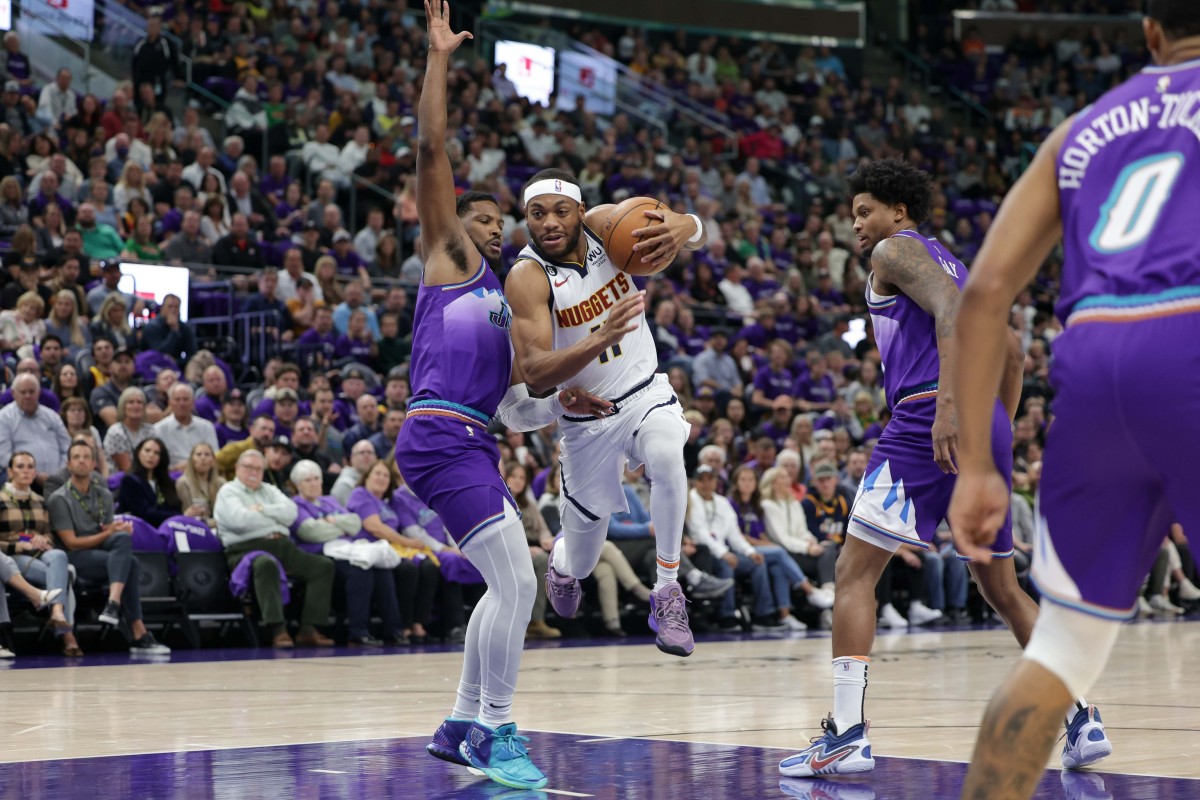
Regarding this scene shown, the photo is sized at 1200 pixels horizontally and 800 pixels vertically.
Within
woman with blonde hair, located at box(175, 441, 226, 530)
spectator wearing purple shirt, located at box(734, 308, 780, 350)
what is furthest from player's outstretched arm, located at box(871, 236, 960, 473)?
spectator wearing purple shirt, located at box(734, 308, 780, 350)

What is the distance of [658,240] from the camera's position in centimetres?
557

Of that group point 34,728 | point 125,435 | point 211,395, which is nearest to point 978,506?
point 34,728

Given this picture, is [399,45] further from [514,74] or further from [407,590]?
[407,590]

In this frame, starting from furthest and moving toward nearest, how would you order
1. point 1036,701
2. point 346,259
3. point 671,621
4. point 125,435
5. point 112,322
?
point 346,259, point 112,322, point 125,435, point 671,621, point 1036,701

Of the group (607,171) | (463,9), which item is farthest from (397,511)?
(463,9)

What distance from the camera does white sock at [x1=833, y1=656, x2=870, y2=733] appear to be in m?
5.10

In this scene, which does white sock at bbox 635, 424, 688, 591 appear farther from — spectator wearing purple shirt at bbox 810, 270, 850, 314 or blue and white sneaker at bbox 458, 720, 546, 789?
spectator wearing purple shirt at bbox 810, 270, 850, 314

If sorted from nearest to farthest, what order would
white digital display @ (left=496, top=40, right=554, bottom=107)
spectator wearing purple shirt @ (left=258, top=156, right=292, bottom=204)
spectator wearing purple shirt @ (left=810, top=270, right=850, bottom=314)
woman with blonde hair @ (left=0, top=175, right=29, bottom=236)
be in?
woman with blonde hair @ (left=0, top=175, right=29, bottom=236)
spectator wearing purple shirt @ (left=258, top=156, right=292, bottom=204)
spectator wearing purple shirt @ (left=810, top=270, right=850, bottom=314)
white digital display @ (left=496, top=40, right=554, bottom=107)

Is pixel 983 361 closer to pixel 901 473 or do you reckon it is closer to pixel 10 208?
pixel 901 473

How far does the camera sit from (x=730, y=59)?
2470 cm

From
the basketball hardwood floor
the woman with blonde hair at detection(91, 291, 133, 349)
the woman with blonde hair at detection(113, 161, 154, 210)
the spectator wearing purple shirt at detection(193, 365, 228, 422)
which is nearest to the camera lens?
the basketball hardwood floor

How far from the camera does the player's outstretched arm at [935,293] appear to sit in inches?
192

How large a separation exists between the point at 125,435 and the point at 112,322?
1.55 meters

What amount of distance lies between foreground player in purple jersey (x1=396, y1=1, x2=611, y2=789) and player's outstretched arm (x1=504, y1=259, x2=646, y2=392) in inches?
2.9
